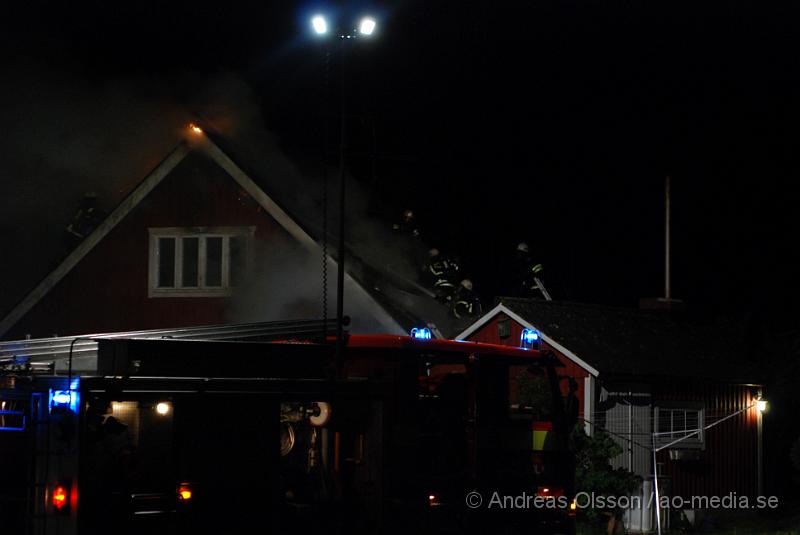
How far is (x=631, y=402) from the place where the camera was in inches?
775

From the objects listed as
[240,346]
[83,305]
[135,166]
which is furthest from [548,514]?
[135,166]

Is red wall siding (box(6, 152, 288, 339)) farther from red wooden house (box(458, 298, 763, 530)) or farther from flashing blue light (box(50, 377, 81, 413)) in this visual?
flashing blue light (box(50, 377, 81, 413))

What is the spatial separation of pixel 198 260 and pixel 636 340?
8.63 metres

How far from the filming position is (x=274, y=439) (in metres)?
9.17

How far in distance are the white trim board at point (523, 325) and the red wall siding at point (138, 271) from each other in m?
4.79

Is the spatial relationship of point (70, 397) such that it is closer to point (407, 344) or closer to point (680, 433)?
point (407, 344)

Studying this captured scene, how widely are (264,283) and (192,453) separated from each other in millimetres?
12673

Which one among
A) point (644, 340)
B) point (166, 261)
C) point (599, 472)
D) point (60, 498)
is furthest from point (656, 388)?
point (60, 498)

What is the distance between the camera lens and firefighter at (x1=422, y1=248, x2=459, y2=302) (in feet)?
73.5

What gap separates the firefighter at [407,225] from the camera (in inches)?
966

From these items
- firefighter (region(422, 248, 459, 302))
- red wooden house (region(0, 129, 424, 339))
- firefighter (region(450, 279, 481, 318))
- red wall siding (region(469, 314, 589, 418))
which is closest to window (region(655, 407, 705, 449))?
red wall siding (region(469, 314, 589, 418))

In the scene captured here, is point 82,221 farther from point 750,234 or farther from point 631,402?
point 750,234

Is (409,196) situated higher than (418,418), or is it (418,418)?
(409,196)

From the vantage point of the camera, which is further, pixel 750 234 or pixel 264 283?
pixel 750 234
